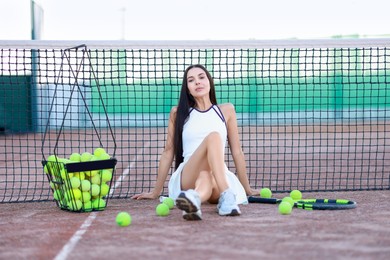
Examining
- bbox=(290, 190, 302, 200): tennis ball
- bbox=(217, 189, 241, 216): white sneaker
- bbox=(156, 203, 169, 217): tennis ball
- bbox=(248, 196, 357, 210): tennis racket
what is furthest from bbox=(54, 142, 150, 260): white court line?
bbox=(290, 190, 302, 200): tennis ball

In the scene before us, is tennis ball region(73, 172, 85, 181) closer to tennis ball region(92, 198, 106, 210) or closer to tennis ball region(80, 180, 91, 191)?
tennis ball region(80, 180, 91, 191)

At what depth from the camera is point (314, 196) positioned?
6.13 metres

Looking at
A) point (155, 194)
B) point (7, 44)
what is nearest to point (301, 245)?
Result: point (155, 194)

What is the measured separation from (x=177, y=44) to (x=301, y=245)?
2.80 meters

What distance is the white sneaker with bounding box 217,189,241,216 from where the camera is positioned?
489 cm

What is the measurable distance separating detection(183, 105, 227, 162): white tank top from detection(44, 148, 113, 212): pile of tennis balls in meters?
0.64

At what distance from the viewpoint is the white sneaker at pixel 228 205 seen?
4.89 metres

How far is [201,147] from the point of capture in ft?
17.0

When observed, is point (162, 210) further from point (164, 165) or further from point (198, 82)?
point (198, 82)

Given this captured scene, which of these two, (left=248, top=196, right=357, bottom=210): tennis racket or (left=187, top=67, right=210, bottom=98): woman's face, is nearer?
(left=248, top=196, right=357, bottom=210): tennis racket

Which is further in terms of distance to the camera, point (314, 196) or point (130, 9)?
point (130, 9)

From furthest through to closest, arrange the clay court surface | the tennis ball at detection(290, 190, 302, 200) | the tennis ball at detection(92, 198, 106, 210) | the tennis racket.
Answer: the tennis ball at detection(290, 190, 302, 200)
the tennis ball at detection(92, 198, 106, 210)
the tennis racket
the clay court surface

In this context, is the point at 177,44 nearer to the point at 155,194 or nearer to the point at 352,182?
the point at 155,194

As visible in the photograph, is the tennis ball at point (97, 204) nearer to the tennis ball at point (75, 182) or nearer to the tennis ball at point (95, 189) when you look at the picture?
the tennis ball at point (95, 189)
